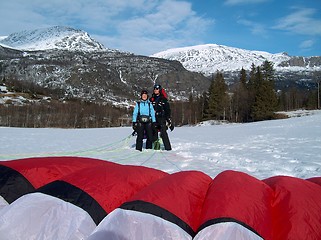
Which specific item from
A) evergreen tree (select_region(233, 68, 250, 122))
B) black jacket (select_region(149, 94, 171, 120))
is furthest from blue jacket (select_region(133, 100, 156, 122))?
→ evergreen tree (select_region(233, 68, 250, 122))

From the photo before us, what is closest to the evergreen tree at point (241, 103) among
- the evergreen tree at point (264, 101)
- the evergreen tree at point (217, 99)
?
the evergreen tree at point (217, 99)

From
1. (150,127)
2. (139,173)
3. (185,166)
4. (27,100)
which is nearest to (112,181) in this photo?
(139,173)

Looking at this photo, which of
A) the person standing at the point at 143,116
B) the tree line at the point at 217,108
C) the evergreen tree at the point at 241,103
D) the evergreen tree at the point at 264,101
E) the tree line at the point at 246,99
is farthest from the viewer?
the evergreen tree at the point at 241,103

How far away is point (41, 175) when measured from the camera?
2809 millimetres

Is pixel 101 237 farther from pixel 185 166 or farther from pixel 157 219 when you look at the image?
pixel 185 166

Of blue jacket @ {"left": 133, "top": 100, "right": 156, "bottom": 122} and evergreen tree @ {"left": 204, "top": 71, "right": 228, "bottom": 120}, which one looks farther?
evergreen tree @ {"left": 204, "top": 71, "right": 228, "bottom": 120}

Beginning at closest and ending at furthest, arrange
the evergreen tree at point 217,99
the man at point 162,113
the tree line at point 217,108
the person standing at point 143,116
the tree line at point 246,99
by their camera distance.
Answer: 1. the person standing at point 143,116
2. the man at point 162,113
3. the tree line at point 246,99
4. the tree line at point 217,108
5. the evergreen tree at point 217,99

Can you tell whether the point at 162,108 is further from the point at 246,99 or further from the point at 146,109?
the point at 246,99

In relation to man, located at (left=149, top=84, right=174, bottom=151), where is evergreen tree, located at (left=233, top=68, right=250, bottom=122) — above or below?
above

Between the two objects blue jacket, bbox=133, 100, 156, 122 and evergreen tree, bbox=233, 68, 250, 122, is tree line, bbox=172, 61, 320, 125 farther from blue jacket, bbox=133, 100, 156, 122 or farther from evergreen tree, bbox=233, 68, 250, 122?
blue jacket, bbox=133, 100, 156, 122

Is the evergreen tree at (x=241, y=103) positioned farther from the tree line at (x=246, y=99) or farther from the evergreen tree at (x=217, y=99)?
the evergreen tree at (x=217, y=99)

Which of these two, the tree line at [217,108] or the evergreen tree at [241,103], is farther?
the evergreen tree at [241,103]

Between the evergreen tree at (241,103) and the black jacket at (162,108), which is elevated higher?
the evergreen tree at (241,103)

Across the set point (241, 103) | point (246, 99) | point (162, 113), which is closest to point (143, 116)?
point (162, 113)
